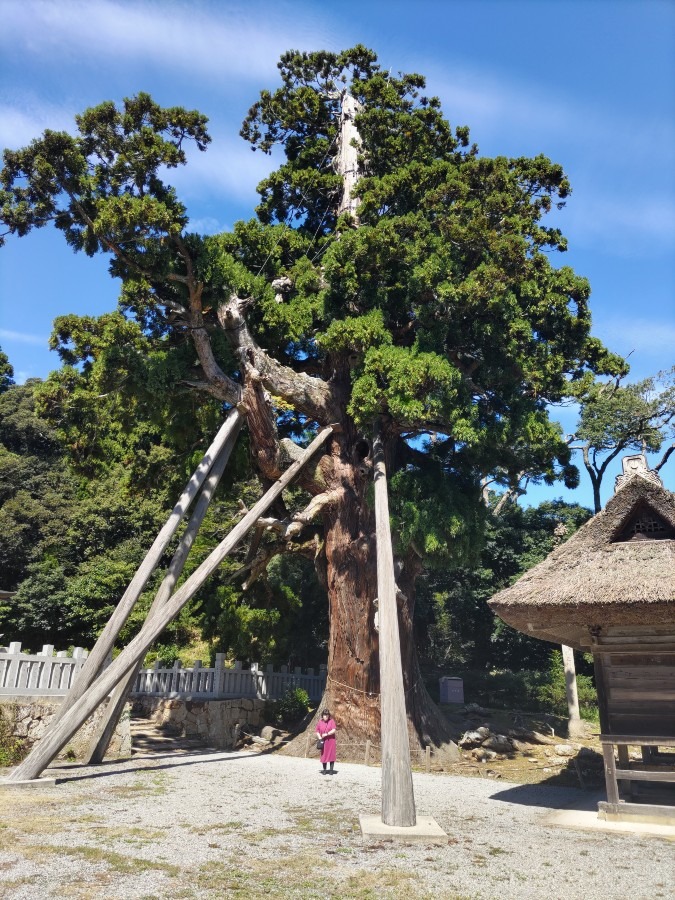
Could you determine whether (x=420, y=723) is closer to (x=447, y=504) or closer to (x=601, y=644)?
(x=447, y=504)

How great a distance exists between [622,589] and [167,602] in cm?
664

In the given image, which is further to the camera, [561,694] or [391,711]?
[561,694]

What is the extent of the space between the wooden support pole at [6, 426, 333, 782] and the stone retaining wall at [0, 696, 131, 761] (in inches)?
54.3

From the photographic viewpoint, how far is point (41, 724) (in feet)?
32.5

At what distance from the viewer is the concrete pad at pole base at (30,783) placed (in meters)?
7.54

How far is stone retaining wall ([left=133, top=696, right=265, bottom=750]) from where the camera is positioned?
44.9 feet

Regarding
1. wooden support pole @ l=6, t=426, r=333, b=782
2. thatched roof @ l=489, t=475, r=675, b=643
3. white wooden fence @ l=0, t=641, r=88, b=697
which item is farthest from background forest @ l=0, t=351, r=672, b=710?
thatched roof @ l=489, t=475, r=675, b=643

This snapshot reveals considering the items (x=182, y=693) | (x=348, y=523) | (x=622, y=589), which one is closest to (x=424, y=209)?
(x=348, y=523)

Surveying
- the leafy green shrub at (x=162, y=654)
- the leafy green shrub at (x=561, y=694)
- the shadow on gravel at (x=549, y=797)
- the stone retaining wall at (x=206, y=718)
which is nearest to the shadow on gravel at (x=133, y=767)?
the stone retaining wall at (x=206, y=718)

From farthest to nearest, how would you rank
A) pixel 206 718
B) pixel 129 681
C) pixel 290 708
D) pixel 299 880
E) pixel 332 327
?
pixel 290 708 < pixel 206 718 < pixel 332 327 < pixel 129 681 < pixel 299 880

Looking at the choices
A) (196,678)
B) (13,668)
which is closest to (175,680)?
(196,678)

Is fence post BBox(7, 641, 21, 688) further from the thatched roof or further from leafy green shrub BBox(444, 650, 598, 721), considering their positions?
leafy green shrub BBox(444, 650, 598, 721)

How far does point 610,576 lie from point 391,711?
3.23 meters

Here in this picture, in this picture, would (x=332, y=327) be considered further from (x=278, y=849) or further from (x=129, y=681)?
(x=278, y=849)
